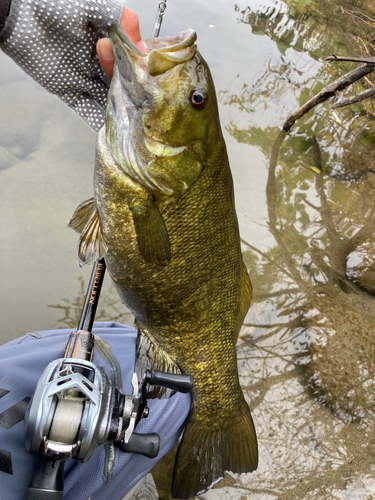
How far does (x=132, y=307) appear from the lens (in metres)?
1.45

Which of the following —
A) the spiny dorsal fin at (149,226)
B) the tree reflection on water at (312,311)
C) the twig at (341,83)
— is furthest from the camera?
the twig at (341,83)

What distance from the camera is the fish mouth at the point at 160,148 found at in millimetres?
1193

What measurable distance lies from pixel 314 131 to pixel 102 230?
3.94 metres

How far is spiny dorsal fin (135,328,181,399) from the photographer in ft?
4.99

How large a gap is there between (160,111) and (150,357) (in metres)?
0.99

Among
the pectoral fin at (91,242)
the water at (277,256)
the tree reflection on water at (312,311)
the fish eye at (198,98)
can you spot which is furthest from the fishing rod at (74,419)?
the tree reflection on water at (312,311)

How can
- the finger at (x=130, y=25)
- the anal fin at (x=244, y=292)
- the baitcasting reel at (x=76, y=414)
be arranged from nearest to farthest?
the baitcasting reel at (x=76, y=414) < the finger at (x=130, y=25) < the anal fin at (x=244, y=292)

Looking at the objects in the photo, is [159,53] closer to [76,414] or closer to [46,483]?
[76,414]

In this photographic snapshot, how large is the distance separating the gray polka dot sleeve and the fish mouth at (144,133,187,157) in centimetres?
62

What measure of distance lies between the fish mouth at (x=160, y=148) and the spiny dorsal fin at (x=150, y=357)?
2.51 feet

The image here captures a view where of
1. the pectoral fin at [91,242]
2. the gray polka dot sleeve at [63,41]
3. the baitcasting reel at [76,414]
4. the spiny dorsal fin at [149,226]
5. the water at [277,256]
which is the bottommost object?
the water at [277,256]

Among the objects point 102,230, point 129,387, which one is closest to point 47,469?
point 129,387

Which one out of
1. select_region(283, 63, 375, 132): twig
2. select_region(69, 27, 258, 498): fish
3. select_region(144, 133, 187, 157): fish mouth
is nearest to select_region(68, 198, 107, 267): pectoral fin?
select_region(69, 27, 258, 498): fish

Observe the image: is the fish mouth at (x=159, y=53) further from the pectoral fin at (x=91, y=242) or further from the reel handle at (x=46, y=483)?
the reel handle at (x=46, y=483)
